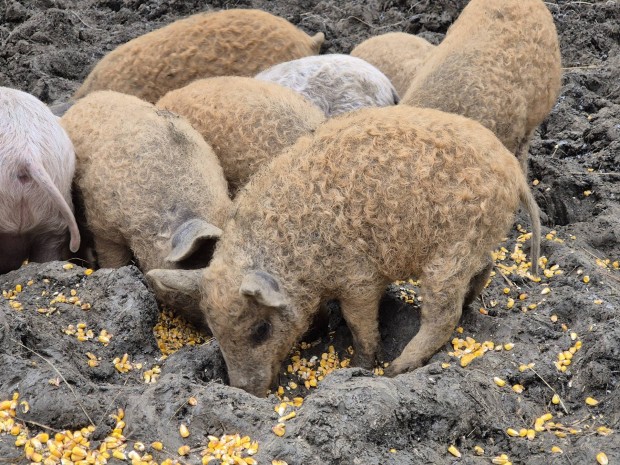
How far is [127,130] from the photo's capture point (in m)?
6.62

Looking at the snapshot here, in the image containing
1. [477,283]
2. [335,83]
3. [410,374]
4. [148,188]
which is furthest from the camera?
[335,83]

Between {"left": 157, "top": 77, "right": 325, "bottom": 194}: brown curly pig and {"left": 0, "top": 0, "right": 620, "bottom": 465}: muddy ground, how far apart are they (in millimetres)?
1245

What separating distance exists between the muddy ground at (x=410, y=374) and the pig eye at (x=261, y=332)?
31 cm

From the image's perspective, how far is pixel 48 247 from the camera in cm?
671

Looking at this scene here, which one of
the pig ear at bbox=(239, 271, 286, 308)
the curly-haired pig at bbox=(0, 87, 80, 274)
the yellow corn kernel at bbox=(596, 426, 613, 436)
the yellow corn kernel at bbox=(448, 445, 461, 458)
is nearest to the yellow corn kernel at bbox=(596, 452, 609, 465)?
the yellow corn kernel at bbox=(596, 426, 613, 436)

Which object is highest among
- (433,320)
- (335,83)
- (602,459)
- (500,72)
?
(500,72)

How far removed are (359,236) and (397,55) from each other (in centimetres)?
373

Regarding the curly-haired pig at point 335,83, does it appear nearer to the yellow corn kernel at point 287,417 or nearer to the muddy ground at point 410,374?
the muddy ground at point 410,374

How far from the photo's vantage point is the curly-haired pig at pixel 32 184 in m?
6.12

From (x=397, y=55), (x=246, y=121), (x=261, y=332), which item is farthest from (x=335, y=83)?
(x=261, y=332)

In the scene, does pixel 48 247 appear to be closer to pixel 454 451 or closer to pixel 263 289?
pixel 263 289

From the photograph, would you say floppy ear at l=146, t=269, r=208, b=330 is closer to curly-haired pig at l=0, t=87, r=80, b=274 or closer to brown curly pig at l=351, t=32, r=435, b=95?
curly-haired pig at l=0, t=87, r=80, b=274

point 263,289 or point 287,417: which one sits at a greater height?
point 263,289

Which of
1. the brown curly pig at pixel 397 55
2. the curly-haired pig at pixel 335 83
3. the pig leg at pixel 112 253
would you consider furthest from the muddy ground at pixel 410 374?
the curly-haired pig at pixel 335 83
